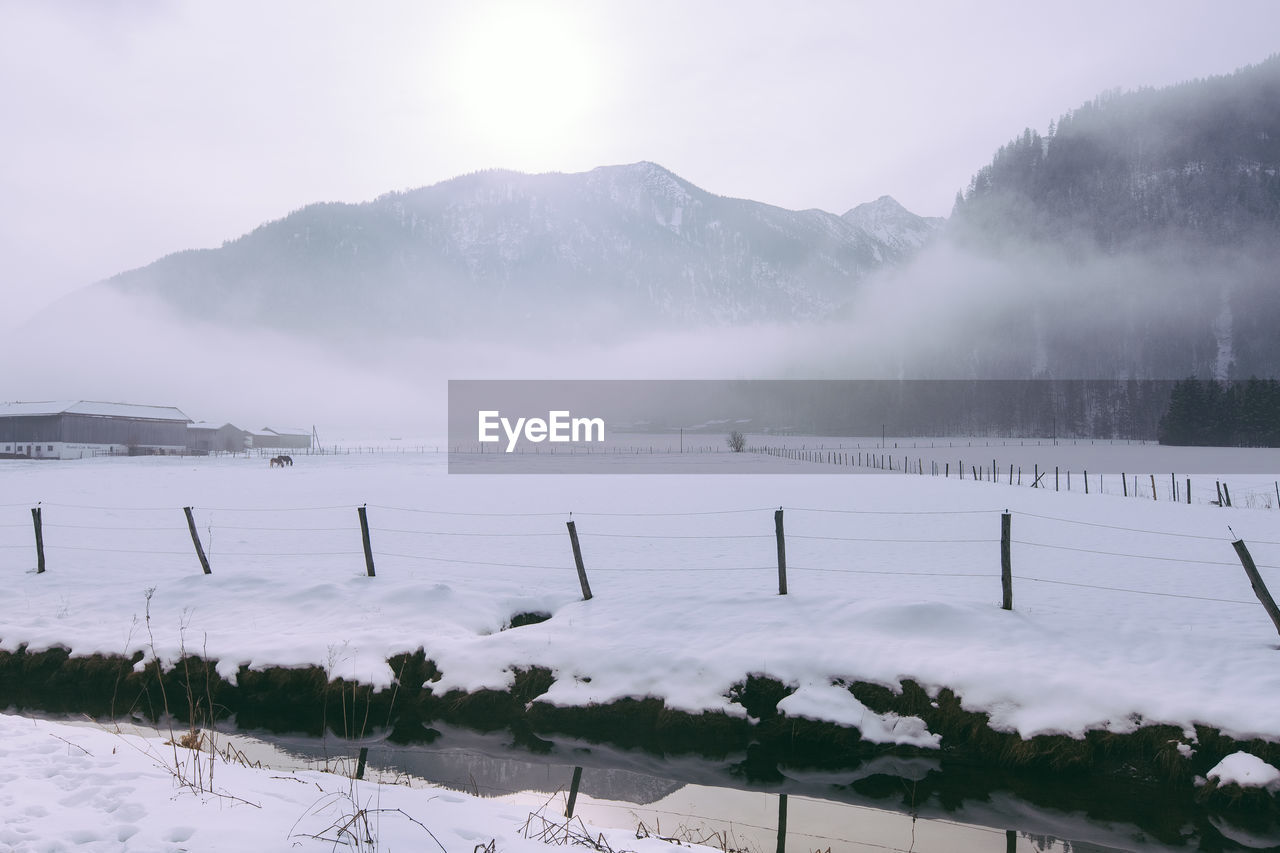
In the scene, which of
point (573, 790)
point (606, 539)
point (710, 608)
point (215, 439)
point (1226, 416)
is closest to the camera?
point (573, 790)

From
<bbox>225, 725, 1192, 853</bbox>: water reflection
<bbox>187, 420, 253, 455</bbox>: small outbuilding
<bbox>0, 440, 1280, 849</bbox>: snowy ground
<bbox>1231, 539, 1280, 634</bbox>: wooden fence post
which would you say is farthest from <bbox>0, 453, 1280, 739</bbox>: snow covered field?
<bbox>187, 420, 253, 455</bbox>: small outbuilding

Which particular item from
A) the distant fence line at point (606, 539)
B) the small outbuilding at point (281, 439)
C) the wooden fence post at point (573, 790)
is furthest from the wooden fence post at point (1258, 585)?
the small outbuilding at point (281, 439)

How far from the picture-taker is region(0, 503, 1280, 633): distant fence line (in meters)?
15.3

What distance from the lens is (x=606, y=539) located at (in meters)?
21.9

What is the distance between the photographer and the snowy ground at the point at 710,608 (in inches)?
377

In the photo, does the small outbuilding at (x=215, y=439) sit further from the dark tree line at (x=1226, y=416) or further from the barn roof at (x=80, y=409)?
the dark tree line at (x=1226, y=416)

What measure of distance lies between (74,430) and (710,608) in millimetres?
104201

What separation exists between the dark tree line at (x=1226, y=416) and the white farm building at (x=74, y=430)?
6105 inches

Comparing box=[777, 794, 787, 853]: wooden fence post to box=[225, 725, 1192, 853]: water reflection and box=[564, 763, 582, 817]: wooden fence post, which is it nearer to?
box=[225, 725, 1192, 853]: water reflection

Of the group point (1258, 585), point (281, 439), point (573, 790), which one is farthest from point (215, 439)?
point (1258, 585)

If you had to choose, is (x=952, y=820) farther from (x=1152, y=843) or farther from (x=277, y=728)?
(x=277, y=728)

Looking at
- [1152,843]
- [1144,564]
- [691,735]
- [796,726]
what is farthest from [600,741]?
[1144,564]

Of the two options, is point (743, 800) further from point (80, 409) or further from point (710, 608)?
point (80, 409)

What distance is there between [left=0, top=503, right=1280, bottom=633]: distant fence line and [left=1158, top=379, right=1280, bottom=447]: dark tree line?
112443 millimetres
